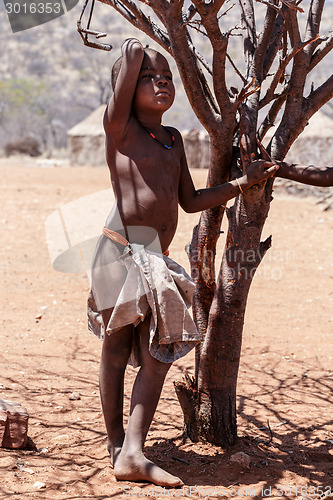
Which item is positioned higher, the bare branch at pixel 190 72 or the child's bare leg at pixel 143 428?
the bare branch at pixel 190 72

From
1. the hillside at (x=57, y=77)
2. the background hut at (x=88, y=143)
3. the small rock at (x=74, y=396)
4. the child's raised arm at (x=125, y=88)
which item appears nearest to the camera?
the child's raised arm at (x=125, y=88)

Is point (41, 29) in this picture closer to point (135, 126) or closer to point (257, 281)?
point (257, 281)

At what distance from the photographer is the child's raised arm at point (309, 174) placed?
2359 millimetres

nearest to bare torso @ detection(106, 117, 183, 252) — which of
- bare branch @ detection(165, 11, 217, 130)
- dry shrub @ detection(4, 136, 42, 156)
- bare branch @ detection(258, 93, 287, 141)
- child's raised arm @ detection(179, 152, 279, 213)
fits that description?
child's raised arm @ detection(179, 152, 279, 213)

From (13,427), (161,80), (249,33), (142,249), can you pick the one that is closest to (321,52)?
(249,33)

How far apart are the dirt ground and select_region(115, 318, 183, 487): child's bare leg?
0.16ft

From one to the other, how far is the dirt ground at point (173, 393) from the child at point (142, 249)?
0.24 meters

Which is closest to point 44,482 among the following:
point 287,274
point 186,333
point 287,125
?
point 186,333

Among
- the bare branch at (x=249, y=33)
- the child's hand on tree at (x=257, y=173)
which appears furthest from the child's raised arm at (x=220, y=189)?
the bare branch at (x=249, y=33)

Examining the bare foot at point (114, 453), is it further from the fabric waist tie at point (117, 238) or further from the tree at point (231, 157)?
the fabric waist tie at point (117, 238)

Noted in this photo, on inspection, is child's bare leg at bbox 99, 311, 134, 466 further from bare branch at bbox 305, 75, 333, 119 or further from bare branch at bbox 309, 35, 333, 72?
bare branch at bbox 309, 35, 333, 72

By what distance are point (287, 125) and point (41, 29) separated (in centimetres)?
3595

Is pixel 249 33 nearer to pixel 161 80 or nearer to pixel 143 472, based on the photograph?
pixel 161 80

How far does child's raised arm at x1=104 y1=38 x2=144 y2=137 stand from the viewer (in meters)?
2.18
